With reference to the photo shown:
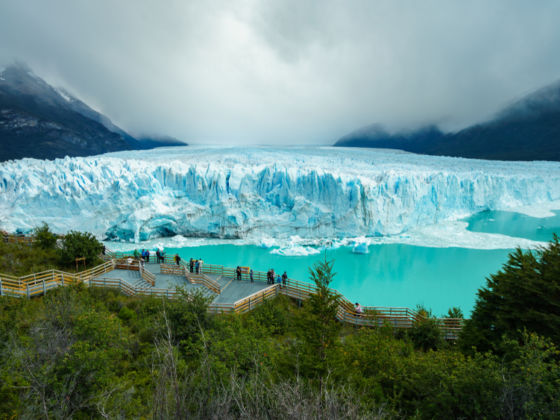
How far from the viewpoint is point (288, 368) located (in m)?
4.19

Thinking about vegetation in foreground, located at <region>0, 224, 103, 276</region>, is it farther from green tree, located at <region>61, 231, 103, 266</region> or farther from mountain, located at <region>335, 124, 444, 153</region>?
mountain, located at <region>335, 124, 444, 153</region>

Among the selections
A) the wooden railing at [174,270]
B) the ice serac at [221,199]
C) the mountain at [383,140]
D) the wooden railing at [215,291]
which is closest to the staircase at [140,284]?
the wooden railing at [215,291]

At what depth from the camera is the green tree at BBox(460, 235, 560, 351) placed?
508 centimetres

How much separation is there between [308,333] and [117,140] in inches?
3134

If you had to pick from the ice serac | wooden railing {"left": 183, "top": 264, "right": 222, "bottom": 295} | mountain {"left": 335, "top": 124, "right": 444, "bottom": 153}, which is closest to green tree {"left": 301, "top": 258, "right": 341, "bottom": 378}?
wooden railing {"left": 183, "top": 264, "right": 222, "bottom": 295}

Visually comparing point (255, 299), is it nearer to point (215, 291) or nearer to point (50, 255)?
point (215, 291)

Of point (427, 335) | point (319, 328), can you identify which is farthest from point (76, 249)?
point (427, 335)

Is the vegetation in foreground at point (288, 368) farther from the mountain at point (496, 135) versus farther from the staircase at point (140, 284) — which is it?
the mountain at point (496, 135)

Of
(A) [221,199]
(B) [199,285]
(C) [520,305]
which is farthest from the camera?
(A) [221,199]

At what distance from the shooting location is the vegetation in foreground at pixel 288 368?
8.64ft

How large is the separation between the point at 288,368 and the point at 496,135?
72544 millimetres

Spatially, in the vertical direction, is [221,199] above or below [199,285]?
above

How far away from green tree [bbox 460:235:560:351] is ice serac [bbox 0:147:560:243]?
14.3 metres

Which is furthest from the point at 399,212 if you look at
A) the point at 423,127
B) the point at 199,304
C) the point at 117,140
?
the point at 117,140
